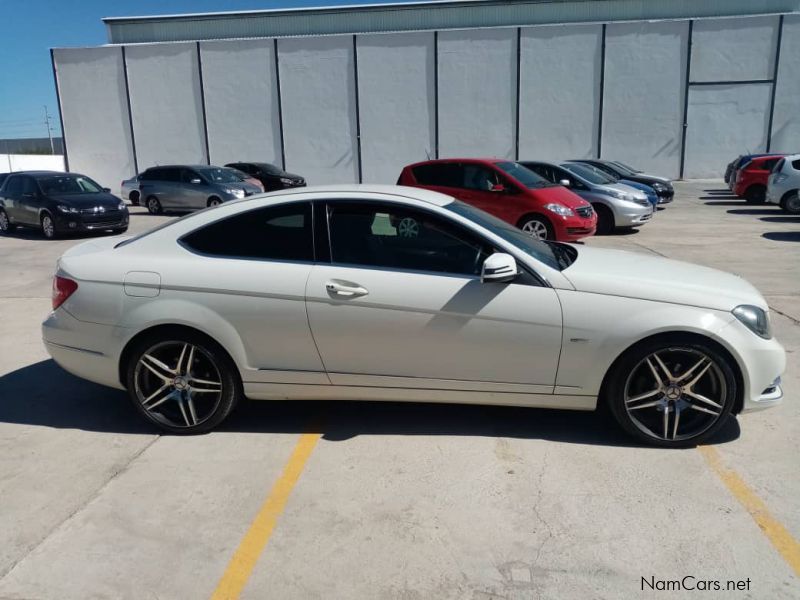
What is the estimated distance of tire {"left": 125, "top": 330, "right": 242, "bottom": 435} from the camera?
3.87 meters

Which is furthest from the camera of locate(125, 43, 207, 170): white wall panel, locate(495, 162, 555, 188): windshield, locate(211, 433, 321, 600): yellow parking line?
locate(125, 43, 207, 170): white wall panel

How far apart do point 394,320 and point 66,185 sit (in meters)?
13.7

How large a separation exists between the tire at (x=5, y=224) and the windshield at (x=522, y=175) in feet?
40.1

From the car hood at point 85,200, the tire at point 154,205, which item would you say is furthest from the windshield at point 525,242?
the tire at point 154,205

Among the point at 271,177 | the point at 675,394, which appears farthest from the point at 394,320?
the point at 271,177

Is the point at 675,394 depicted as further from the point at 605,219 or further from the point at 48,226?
the point at 48,226

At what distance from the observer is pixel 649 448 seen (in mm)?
3688

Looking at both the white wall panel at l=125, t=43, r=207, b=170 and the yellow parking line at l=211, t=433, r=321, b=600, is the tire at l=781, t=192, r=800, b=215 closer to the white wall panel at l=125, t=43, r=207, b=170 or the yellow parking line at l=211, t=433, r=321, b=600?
the yellow parking line at l=211, t=433, r=321, b=600

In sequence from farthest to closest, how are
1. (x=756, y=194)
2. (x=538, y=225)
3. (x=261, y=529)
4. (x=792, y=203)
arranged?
(x=756, y=194) → (x=792, y=203) → (x=538, y=225) → (x=261, y=529)

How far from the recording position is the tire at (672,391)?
3.53 metres

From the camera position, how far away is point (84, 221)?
44.9 ft

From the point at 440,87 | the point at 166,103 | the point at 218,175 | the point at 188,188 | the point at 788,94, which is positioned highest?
the point at 440,87

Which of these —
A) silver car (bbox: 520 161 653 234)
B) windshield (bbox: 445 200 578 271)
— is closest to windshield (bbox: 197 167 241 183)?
silver car (bbox: 520 161 653 234)

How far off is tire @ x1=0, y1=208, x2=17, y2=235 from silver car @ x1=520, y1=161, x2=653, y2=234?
41.6ft
